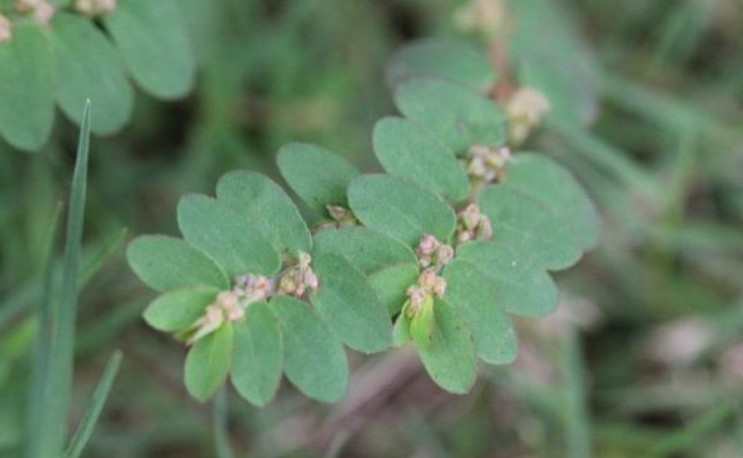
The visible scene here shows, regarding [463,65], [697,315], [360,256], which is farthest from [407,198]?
[697,315]

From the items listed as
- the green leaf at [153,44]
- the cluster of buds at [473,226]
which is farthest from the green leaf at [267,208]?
the green leaf at [153,44]

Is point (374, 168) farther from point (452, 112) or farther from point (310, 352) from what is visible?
point (310, 352)

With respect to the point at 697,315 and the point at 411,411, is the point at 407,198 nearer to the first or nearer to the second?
the point at 411,411

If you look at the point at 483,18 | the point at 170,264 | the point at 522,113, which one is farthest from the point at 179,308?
the point at 483,18

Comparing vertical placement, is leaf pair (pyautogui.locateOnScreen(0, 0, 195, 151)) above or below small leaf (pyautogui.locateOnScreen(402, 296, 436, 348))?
above

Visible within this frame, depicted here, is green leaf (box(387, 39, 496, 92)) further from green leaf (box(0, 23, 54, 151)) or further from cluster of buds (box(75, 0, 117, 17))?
green leaf (box(0, 23, 54, 151))

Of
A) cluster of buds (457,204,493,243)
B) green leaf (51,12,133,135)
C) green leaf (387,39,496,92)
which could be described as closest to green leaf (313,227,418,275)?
cluster of buds (457,204,493,243)

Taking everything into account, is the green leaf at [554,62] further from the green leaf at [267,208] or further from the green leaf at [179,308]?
the green leaf at [179,308]
